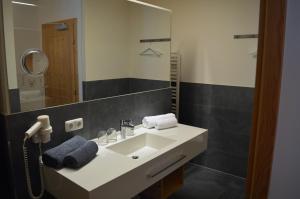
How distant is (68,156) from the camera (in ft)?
4.96

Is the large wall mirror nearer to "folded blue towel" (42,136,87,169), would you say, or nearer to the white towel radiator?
the white towel radiator

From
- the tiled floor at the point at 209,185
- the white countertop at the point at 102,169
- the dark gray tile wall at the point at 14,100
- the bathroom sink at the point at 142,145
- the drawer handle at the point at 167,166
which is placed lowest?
the tiled floor at the point at 209,185

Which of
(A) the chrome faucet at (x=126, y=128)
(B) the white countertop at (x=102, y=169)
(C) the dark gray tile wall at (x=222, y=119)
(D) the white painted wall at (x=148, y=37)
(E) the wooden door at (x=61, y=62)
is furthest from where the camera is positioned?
(C) the dark gray tile wall at (x=222, y=119)

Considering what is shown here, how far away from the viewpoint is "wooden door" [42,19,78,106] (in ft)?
5.69

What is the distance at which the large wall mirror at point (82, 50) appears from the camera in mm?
1550

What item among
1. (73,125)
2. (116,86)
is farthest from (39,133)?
(116,86)

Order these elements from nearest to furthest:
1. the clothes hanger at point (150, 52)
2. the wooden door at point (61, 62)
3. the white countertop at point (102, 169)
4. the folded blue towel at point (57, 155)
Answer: the white countertop at point (102, 169)
the folded blue towel at point (57, 155)
the wooden door at point (61, 62)
the clothes hanger at point (150, 52)

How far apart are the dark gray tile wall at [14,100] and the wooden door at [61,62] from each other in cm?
21

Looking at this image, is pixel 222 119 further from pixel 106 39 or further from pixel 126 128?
pixel 106 39

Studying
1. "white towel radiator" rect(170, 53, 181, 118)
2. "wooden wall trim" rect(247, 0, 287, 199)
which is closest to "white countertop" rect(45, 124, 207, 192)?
"wooden wall trim" rect(247, 0, 287, 199)

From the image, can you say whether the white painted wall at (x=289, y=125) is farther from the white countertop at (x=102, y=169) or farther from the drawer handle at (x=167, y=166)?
the drawer handle at (x=167, y=166)

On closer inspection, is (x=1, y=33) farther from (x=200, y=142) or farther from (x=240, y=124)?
(x=240, y=124)

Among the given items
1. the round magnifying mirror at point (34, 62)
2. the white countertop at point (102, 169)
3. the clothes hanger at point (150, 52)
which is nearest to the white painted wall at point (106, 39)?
the clothes hanger at point (150, 52)

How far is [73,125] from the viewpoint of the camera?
5.94 feet
